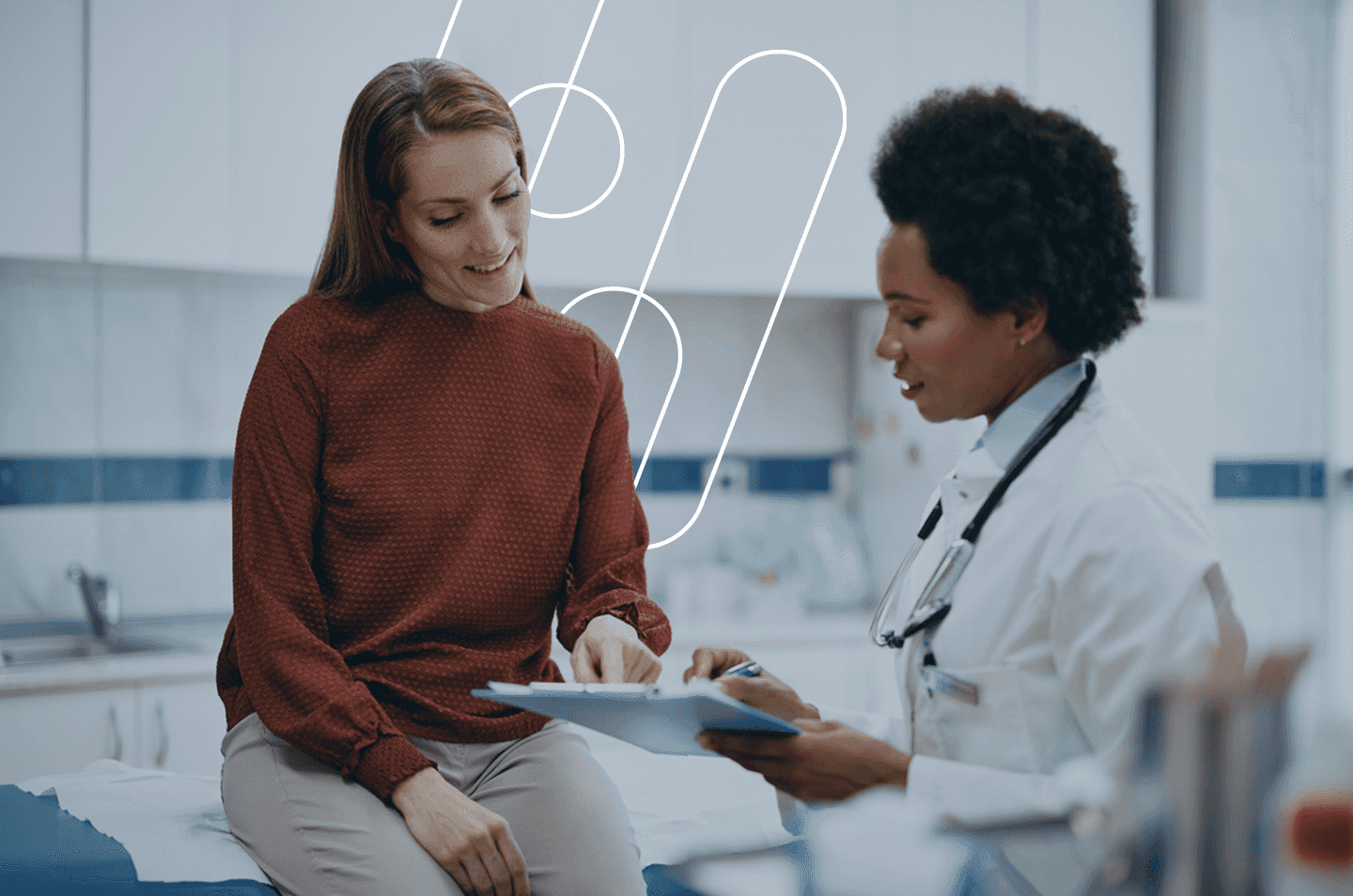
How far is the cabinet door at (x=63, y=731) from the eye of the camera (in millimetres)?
2355

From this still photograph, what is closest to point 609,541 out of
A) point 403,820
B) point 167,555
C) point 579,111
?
point 403,820

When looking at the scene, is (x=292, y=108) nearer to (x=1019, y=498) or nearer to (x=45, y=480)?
(x=45, y=480)

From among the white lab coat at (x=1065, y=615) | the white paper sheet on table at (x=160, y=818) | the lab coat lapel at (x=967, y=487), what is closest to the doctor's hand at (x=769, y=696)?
the white lab coat at (x=1065, y=615)

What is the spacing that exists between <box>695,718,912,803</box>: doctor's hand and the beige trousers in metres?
0.40

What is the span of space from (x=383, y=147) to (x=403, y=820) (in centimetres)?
86

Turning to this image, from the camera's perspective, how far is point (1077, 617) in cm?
105

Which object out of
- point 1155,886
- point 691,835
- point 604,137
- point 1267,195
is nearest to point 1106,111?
point 1267,195

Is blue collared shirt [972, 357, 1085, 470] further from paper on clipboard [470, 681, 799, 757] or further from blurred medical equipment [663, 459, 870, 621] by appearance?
blurred medical equipment [663, 459, 870, 621]

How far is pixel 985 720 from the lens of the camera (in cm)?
110

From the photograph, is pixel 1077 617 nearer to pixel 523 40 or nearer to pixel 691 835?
pixel 691 835

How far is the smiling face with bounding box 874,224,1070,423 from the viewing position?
120 centimetres

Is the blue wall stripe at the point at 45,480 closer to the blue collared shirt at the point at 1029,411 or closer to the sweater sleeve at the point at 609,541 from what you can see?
the sweater sleeve at the point at 609,541

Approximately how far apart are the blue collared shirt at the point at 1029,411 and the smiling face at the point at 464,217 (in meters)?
0.72
